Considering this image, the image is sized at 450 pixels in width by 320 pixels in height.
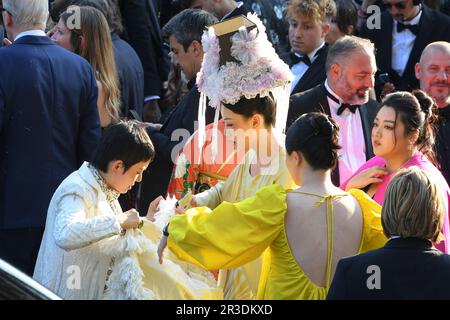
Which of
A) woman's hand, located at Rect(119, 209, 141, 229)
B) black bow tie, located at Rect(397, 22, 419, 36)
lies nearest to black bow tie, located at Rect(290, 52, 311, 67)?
black bow tie, located at Rect(397, 22, 419, 36)

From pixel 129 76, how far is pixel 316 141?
3027mm

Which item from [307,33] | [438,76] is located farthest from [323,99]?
[307,33]

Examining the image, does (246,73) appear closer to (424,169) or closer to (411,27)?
(424,169)

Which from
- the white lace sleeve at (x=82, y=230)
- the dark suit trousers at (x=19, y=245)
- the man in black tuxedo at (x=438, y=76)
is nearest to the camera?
the white lace sleeve at (x=82, y=230)

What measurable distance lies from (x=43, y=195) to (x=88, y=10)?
155 cm

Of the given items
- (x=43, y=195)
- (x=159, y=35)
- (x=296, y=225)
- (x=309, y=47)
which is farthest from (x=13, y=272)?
(x=159, y=35)

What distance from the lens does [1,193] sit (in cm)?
625

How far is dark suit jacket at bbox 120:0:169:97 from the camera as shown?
8.68m

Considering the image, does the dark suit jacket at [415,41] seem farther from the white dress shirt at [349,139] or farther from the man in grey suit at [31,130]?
the man in grey suit at [31,130]

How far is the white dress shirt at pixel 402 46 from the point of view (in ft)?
27.8

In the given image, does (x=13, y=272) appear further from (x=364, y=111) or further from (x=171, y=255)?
(x=364, y=111)

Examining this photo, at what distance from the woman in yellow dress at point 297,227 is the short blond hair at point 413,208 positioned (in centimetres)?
47

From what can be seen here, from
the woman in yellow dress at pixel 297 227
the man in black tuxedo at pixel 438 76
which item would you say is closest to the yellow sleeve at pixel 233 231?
the woman in yellow dress at pixel 297 227

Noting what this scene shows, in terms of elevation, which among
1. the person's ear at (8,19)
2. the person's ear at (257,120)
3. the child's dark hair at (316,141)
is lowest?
the person's ear at (257,120)
